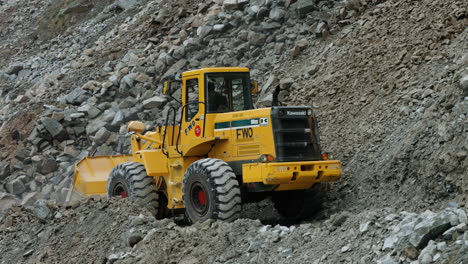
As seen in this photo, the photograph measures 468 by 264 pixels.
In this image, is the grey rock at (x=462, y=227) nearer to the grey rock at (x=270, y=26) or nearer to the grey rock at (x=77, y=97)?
the grey rock at (x=270, y=26)

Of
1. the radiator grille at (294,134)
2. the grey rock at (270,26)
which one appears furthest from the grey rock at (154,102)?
the radiator grille at (294,134)

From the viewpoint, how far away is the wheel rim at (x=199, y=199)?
37.9ft

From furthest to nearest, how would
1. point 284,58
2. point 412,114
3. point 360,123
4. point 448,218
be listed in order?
point 284,58 → point 360,123 → point 412,114 → point 448,218

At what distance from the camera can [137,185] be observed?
1304cm

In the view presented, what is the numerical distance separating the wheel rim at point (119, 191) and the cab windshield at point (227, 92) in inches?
92.2

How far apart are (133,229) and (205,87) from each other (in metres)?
2.63

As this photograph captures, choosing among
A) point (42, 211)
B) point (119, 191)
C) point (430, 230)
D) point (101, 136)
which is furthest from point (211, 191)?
point (101, 136)

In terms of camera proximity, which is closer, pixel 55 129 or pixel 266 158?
pixel 266 158

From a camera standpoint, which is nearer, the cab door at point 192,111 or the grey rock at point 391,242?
the grey rock at point 391,242

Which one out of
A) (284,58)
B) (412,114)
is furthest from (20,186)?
(412,114)

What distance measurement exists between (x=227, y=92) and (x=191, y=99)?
0.59 meters

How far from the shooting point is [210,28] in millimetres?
19859

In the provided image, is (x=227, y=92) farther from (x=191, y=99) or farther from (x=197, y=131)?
(x=197, y=131)

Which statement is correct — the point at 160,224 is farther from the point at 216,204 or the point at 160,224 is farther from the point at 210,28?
the point at 210,28
